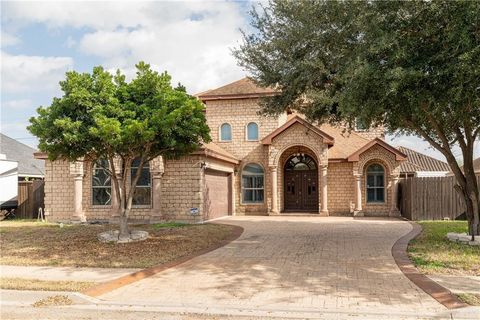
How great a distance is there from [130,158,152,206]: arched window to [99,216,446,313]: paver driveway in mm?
7983

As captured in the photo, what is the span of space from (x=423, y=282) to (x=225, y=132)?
765 inches

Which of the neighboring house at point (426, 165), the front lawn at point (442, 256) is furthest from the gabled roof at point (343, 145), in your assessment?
the front lawn at point (442, 256)

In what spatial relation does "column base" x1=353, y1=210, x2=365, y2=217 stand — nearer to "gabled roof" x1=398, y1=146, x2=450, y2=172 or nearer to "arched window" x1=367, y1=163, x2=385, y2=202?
"arched window" x1=367, y1=163, x2=385, y2=202

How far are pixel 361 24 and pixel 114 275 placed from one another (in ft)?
26.9

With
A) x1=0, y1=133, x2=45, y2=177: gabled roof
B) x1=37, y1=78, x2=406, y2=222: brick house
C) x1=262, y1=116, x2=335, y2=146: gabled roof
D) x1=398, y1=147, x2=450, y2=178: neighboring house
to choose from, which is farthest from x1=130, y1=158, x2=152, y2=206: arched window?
x1=398, y1=147, x2=450, y2=178: neighboring house

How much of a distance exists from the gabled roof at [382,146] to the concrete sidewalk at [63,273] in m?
17.2

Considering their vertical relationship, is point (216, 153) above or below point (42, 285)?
above

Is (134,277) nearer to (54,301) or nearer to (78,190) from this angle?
(54,301)

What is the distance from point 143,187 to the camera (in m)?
20.7

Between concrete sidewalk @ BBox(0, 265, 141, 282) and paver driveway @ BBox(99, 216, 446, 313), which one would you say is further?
concrete sidewalk @ BBox(0, 265, 141, 282)

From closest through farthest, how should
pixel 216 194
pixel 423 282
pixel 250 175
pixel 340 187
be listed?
pixel 423 282 → pixel 216 194 → pixel 340 187 → pixel 250 175

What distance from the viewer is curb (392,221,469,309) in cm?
714

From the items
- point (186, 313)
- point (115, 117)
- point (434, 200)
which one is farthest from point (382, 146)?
point (186, 313)

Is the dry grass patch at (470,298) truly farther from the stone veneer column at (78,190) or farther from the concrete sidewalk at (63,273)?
the stone veneer column at (78,190)
